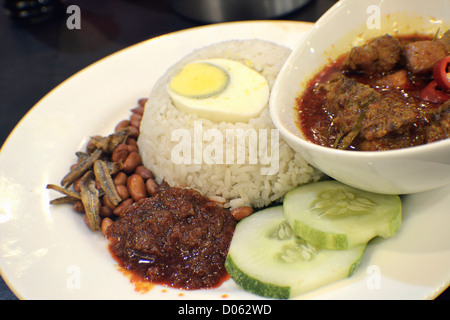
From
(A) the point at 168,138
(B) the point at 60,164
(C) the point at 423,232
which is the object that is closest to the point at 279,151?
(A) the point at 168,138

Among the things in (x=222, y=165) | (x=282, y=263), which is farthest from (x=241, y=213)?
(x=282, y=263)

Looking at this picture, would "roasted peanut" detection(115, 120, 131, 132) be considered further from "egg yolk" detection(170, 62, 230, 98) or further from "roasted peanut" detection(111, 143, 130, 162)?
"egg yolk" detection(170, 62, 230, 98)

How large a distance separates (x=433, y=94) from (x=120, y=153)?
6.71 ft

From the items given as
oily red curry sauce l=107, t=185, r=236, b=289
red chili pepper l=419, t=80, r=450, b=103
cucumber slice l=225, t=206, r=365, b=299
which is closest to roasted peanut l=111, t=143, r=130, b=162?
oily red curry sauce l=107, t=185, r=236, b=289

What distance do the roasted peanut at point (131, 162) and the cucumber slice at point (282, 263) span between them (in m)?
1.07

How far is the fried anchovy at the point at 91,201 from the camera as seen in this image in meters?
2.53

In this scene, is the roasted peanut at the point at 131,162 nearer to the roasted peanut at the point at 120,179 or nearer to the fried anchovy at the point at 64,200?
the roasted peanut at the point at 120,179

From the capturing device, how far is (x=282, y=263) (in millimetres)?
1960

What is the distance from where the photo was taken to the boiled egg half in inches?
105

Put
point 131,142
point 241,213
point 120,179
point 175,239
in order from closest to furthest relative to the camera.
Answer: point 175,239
point 241,213
point 120,179
point 131,142

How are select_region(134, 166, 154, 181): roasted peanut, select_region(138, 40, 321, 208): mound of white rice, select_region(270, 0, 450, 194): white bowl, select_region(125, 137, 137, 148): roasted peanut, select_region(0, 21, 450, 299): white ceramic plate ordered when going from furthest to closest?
select_region(125, 137, 137, 148): roasted peanut, select_region(134, 166, 154, 181): roasted peanut, select_region(138, 40, 321, 208): mound of white rice, select_region(0, 21, 450, 299): white ceramic plate, select_region(270, 0, 450, 194): white bowl

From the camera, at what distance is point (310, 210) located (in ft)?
7.01

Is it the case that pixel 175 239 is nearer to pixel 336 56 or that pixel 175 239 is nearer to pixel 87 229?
pixel 87 229

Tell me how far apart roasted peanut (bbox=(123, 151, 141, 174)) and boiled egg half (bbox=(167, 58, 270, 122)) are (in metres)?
0.49
